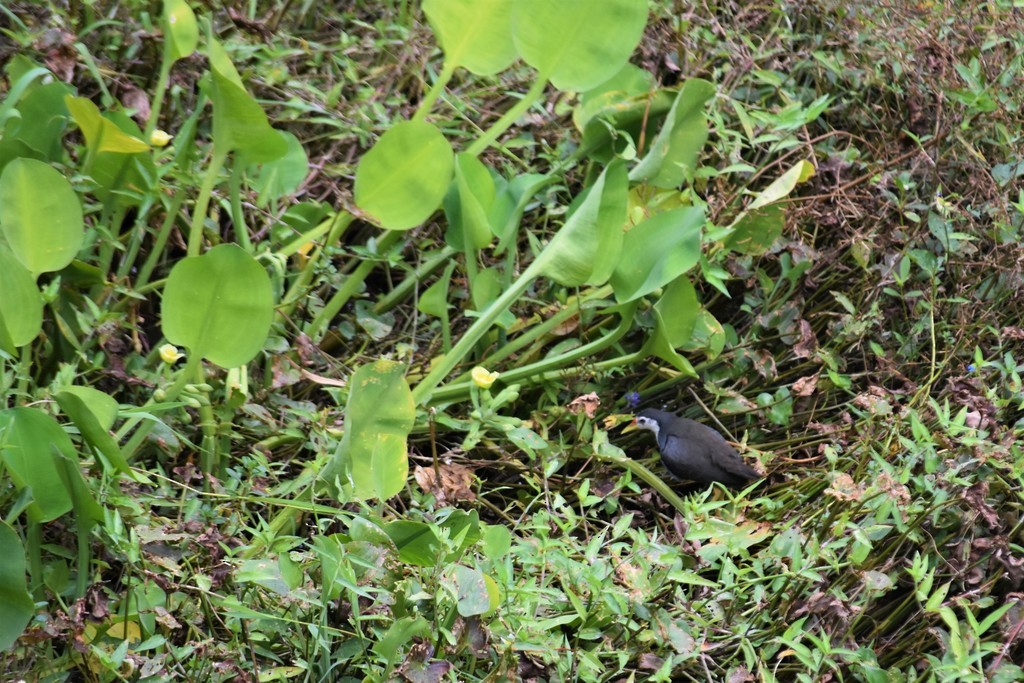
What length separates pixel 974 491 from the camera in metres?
2.06

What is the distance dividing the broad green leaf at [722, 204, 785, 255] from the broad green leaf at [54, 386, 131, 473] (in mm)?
1550

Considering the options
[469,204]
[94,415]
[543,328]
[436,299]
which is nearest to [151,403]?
[94,415]

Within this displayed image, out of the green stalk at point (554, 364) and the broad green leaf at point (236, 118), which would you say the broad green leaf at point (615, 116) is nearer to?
the green stalk at point (554, 364)

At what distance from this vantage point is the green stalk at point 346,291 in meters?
2.62

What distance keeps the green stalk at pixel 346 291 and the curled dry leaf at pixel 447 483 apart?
55 cm

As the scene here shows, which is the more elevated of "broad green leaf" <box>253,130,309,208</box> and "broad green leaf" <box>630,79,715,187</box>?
"broad green leaf" <box>630,79,715,187</box>

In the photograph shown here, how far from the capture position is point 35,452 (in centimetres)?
172

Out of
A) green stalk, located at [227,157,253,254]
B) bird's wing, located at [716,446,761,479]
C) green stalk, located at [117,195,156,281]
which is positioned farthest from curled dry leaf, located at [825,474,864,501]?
green stalk, located at [117,195,156,281]

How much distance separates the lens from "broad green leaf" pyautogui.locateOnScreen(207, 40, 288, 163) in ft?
7.18

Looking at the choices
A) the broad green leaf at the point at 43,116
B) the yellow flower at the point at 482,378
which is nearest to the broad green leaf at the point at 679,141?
the yellow flower at the point at 482,378

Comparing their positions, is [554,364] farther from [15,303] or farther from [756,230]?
[15,303]

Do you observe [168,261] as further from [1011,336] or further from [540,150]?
[1011,336]

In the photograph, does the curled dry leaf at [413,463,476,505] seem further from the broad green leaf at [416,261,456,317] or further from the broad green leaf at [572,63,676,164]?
the broad green leaf at [572,63,676,164]

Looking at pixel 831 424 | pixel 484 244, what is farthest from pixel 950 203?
pixel 484 244
